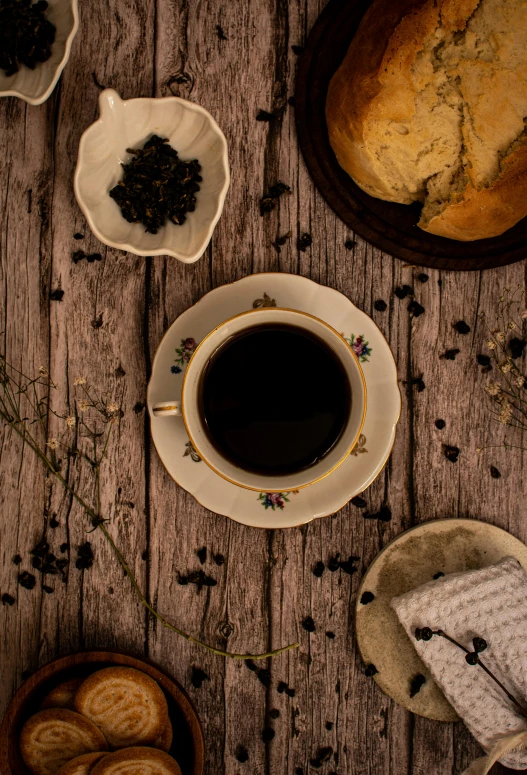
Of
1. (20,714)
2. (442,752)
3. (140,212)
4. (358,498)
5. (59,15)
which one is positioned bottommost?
(442,752)

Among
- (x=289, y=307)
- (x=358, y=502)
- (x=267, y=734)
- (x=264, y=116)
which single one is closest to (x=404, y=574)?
(x=358, y=502)

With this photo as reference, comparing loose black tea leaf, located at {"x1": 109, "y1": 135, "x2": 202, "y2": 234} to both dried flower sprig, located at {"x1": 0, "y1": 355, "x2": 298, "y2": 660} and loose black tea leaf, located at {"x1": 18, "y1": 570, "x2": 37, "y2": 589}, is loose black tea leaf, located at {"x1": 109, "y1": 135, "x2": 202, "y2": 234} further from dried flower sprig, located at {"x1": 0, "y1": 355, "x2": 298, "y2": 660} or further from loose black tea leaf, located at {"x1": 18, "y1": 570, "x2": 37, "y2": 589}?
loose black tea leaf, located at {"x1": 18, "y1": 570, "x2": 37, "y2": 589}

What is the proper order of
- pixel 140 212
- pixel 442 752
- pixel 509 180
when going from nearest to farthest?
1. pixel 509 180
2. pixel 140 212
3. pixel 442 752

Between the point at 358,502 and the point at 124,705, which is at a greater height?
the point at 358,502

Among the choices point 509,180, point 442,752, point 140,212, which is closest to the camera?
point 509,180

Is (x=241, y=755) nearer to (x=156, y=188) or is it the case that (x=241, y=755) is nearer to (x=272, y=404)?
(x=272, y=404)

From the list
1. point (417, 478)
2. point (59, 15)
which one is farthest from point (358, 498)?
point (59, 15)

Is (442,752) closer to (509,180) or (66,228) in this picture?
(509,180)

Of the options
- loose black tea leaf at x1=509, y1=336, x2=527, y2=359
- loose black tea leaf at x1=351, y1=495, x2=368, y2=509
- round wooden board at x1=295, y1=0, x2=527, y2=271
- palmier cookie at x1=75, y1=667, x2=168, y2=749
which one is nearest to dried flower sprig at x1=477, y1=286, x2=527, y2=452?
loose black tea leaf at x1=509, y1=336, x2=527, y2=359
